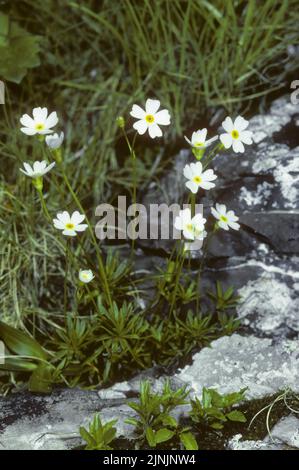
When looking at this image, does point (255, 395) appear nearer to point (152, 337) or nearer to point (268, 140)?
point (152, 337)

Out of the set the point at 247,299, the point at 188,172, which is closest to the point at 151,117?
the point at 188,172

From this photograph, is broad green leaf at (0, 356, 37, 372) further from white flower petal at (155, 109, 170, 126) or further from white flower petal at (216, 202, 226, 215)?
white flower petal at (155, 109, 170, 126)

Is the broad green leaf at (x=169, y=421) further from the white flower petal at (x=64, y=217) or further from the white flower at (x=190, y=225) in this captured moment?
the white flower petal at (x=64, y=217)

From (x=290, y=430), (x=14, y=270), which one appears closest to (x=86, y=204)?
(x=14, y=270)

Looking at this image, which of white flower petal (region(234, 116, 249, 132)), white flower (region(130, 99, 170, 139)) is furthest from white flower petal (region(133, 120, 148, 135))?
white flower petal (region(234, 116, 249, 132))

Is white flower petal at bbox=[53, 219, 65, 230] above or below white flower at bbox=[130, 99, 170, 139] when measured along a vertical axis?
below
